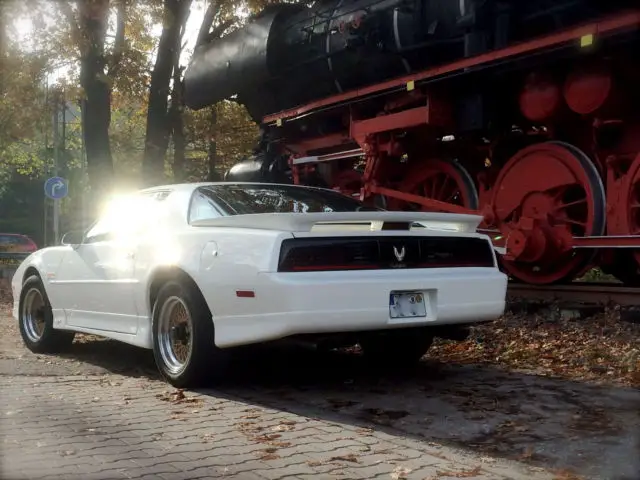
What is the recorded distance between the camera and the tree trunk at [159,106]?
1455cm

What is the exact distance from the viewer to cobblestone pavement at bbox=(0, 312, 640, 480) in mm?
3350

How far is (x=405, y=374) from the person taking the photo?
5.48 metres

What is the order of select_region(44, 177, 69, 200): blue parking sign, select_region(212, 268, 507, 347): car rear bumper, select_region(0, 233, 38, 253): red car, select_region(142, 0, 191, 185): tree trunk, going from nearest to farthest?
select_region(212, 268, 507, 347): car rear bumper, select_region(142, 0, 191, 185): tree trunk, select_region(44, 177, 69, 200): blue parking sign, select_region(0, 233, 38, 253): red car

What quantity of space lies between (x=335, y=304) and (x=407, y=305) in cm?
54

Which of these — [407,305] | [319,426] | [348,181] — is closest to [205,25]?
[348,181]

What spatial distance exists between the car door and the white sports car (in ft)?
0.05

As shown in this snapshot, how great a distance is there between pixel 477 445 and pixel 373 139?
5.76 meters

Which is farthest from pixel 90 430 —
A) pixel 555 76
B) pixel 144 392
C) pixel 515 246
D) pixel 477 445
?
pixel 555 76

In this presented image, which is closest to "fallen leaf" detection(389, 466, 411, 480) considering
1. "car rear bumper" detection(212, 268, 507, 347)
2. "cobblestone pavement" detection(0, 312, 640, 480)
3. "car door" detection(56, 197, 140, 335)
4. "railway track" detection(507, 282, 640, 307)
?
"cobblestone pavement" detection(0, 312, 640, 480)

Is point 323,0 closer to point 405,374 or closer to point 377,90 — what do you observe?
point 377,90

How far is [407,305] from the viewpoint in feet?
15.4

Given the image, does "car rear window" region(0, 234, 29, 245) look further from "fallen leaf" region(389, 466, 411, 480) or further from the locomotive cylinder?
"fallen leaf" region(389, 466, 411, 480)

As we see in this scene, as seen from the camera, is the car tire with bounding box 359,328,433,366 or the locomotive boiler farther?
the locomotive boiler

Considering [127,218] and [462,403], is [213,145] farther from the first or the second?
[462,403]
